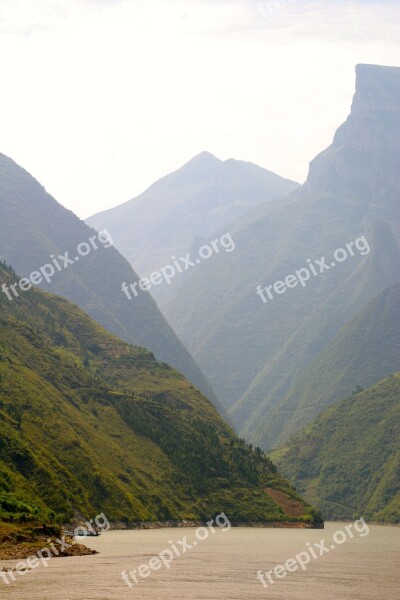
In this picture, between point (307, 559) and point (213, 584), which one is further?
point (307, 559)

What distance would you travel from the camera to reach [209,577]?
370ft

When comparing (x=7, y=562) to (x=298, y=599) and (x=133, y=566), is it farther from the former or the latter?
(x=298, y=599)

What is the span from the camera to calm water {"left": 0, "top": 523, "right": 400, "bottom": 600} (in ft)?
316

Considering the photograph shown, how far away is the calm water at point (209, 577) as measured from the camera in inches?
3787

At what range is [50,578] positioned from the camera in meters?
104

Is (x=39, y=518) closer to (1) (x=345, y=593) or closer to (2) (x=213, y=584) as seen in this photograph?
(2) (x=213, y=584)

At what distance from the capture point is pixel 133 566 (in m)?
120

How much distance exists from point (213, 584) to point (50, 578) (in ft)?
54.1

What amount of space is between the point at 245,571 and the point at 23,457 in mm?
79475

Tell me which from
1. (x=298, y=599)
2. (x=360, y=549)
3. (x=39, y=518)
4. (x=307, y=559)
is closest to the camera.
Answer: (x=298, y=599)

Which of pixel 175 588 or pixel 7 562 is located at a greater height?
pixel 7 562

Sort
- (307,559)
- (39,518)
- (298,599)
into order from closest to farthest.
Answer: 1. (298,599)
2. (307,559)
3. (39,518)

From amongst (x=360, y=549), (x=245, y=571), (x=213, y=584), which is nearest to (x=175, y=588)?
(x=213, y=584)

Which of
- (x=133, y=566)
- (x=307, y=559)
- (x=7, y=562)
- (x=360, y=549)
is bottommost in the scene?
(x=360, y=549)
